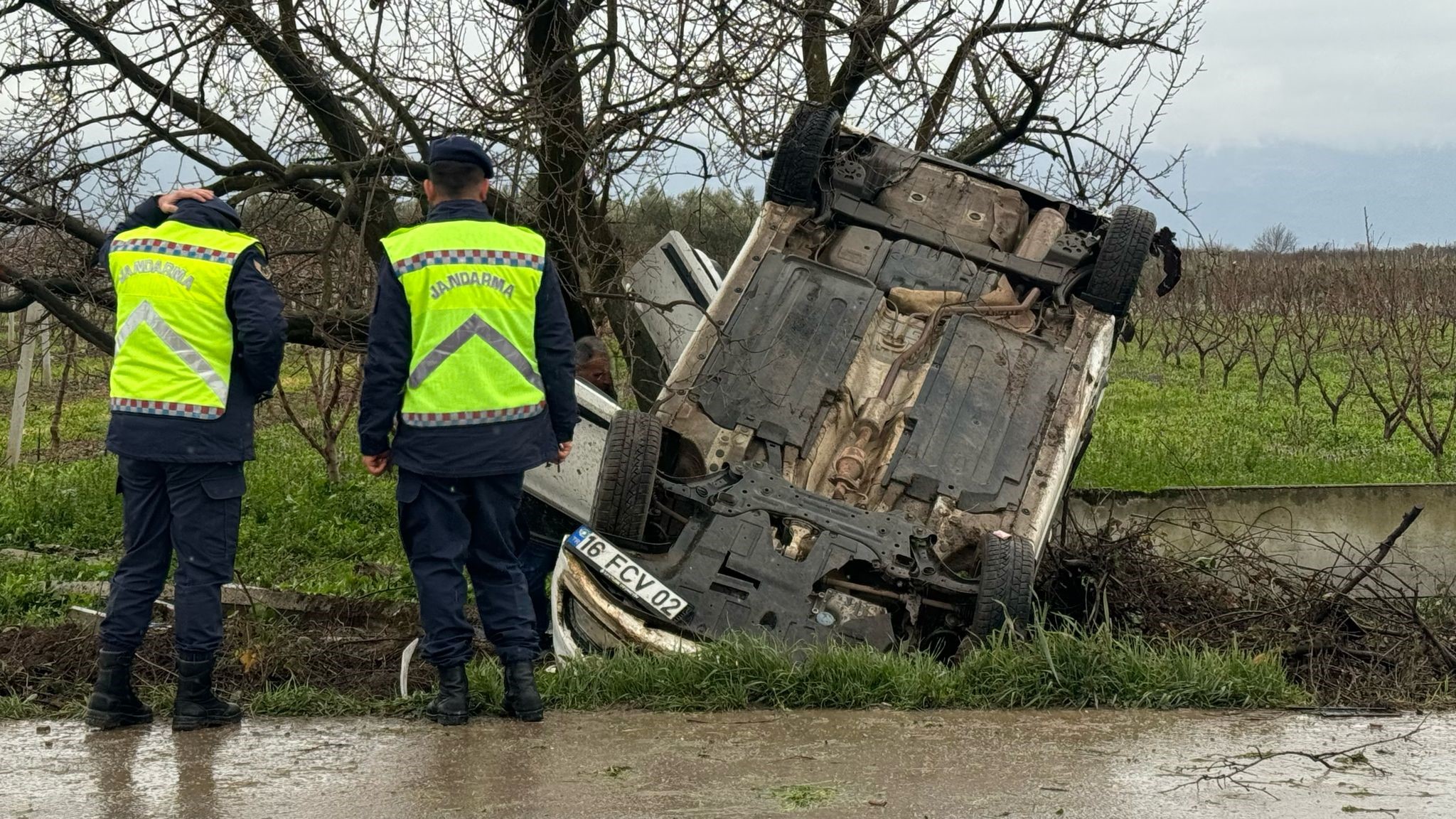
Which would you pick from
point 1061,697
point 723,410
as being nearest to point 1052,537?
point 723,410

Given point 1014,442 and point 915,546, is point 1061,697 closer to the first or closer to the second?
point 915,546

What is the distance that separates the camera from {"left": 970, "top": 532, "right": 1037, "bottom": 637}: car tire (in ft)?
17.1

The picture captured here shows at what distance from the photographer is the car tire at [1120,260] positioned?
6.58 meters

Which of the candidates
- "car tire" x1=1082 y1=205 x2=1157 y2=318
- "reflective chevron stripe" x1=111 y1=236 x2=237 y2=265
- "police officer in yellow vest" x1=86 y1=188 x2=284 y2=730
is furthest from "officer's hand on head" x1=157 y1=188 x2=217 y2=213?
"car tire" x1=1082 y1=205 x2=1157 y2=318

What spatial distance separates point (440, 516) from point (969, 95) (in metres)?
5.50

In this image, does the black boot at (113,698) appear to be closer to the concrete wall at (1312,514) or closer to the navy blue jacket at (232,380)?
the navy blue jacket at (232,380)

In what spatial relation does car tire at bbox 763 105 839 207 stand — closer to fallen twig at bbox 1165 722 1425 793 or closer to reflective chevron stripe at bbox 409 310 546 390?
reflective chevron stripe at bbox 409 310 546 390

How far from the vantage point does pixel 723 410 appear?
630 cm

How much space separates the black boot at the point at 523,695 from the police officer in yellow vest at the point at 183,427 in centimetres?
88

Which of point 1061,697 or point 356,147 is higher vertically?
point 356,147

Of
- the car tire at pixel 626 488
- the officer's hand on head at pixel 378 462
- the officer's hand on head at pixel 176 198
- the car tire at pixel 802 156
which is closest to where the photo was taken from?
the officer's hand on head at pixel 378 462

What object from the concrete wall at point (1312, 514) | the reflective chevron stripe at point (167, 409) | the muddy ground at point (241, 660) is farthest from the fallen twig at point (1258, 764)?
the concrete wall at point (1312, 514)

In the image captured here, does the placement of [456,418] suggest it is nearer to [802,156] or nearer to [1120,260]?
[802,156]

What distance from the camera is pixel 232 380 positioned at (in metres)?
4.58
